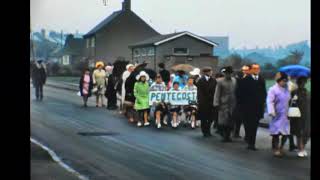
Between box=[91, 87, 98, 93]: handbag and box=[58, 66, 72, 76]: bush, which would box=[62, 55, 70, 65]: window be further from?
box=[91, 87, 98, 93]: handbag

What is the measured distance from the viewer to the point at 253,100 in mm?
3434

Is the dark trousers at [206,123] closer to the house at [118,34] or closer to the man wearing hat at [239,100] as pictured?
the man wearing hat at [239,100]

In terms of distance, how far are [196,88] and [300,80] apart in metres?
0.65

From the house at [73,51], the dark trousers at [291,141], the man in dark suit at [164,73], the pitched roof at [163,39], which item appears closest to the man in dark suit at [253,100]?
the dark trousers at [291,141]

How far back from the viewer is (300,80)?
3285mm

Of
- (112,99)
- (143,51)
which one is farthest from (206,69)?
(112,99)

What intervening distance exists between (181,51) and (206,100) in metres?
0.35

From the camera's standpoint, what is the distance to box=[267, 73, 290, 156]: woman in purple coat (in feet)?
10.9

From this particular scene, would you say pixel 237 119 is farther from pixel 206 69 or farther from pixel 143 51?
pixel 143 51

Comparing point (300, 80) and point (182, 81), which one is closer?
point (300, 80)

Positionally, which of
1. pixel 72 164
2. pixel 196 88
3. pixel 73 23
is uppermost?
pixel 73 23

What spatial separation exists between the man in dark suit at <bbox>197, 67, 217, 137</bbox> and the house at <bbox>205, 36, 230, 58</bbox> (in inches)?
4.6
